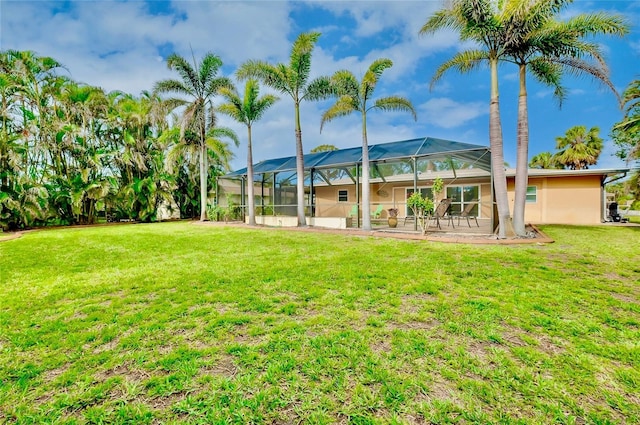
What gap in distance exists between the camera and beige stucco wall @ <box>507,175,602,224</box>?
1320cm

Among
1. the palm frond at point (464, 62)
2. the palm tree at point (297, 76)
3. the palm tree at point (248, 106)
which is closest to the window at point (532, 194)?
the palm frond at point (464, 62)

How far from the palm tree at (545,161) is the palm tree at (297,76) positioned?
22.7 metres

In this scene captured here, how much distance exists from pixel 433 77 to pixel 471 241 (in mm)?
5223

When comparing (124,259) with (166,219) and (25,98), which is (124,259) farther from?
(166,219)

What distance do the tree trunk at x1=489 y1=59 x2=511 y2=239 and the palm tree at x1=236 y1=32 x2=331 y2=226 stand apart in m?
5.89

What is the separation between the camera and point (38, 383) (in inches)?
70.9

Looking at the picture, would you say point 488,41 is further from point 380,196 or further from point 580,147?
point 580,147

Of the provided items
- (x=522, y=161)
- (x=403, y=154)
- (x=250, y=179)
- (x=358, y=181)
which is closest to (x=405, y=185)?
(x=358, y=181)

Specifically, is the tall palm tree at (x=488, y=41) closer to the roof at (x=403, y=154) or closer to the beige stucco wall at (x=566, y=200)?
the roof at (x=403, y=154)

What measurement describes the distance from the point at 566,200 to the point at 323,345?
16.8 m

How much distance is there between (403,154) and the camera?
1014 centimetres

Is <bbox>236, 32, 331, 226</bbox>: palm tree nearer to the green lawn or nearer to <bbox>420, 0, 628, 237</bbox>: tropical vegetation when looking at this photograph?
<bbox>420, 0, 628, 237</bbox>: tropical vegetation

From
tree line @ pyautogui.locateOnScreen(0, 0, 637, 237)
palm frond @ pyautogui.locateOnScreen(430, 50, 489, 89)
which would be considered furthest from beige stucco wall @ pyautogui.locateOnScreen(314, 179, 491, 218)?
palm frond @ pyautogui.locateOnScreen(430, 50, 489, 89)

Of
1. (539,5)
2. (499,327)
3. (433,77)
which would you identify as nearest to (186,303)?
(499,327)
